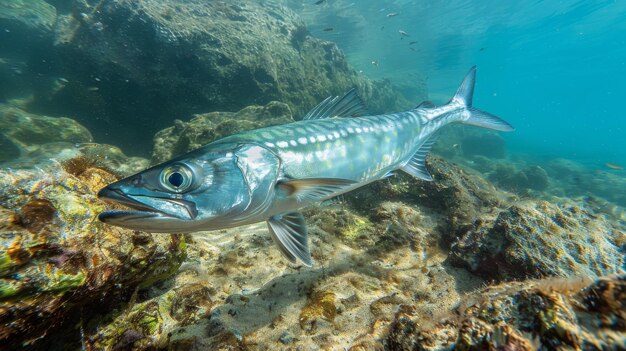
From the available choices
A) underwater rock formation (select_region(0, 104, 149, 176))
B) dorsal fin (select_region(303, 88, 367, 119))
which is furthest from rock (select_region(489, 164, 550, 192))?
underwater rock formation (select_region(0, 104, 149, 176))

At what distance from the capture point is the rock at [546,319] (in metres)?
1.36

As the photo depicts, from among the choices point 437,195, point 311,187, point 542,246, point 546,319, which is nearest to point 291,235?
point 311,187

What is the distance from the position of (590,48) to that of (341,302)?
7178 cm

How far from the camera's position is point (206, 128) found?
6.70 m

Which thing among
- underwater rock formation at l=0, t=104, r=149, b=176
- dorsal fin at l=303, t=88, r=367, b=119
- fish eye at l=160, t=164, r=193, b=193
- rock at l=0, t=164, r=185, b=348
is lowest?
rock at l=0, t=164, r=185, b=348

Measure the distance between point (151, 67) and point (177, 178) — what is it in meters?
9.71

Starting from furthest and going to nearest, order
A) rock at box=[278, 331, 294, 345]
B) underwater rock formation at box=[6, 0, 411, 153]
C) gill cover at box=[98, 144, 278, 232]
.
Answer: underwater rock formation at box=[6, 0, 411, 153]
rock at box=[278, 331, 294, 345]
gill cover at box=[98, 144, 278, 232]

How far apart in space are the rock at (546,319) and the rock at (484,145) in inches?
1079

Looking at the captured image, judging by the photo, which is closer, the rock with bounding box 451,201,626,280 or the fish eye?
the fish eye

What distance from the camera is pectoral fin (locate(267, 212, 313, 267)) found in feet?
8.73

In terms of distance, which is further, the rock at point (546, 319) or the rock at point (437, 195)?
the rock at point (437, 195)

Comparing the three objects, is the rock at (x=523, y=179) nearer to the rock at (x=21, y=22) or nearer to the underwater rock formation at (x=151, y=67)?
the underwater rock formation at (x=151, y=67)

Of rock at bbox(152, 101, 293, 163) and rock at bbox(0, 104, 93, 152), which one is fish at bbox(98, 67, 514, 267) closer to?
rock at bbox(152, 101, 293, 163)

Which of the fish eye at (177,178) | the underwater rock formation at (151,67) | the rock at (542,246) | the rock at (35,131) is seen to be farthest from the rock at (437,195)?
the rock at (35,131)
